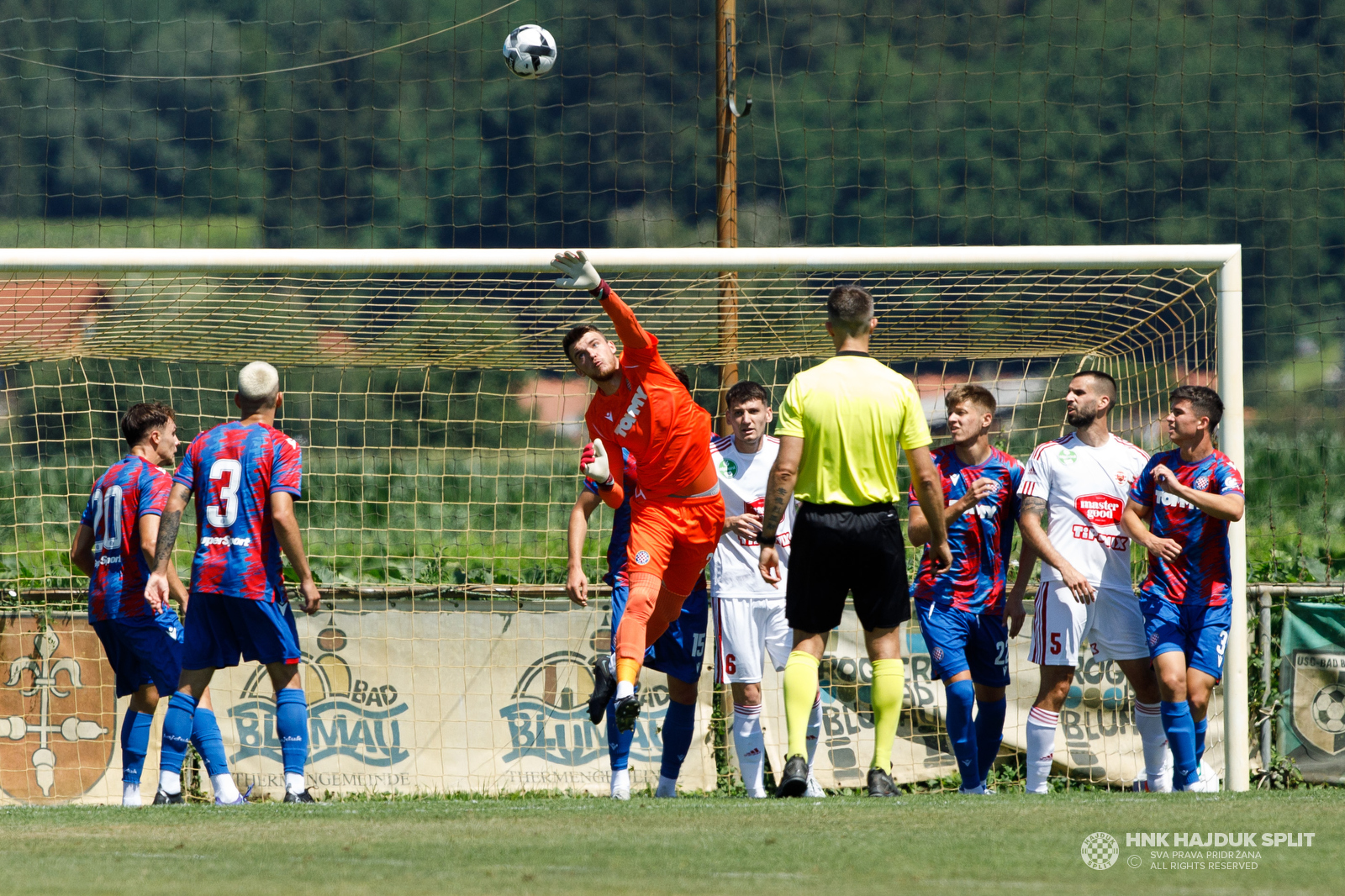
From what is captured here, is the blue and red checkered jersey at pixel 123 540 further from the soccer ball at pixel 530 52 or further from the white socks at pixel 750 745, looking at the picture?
the soccer ball at pixel 530 52

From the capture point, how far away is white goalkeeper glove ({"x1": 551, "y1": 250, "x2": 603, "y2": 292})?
5.31m

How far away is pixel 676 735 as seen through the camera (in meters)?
6.36

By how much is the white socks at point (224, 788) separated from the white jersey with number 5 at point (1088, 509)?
Answer: 4.03 m

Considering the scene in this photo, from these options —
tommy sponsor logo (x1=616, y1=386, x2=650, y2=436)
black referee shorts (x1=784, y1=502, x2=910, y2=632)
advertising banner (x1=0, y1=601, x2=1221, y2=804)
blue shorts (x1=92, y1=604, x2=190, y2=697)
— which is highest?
tommy sponsor logo (x1=616, y1=386, x2=650, y2=436)

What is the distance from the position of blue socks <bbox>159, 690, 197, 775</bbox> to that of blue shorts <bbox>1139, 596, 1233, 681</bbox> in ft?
14.7

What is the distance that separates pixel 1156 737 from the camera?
20.8 feet

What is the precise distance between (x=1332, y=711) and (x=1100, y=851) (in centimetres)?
516

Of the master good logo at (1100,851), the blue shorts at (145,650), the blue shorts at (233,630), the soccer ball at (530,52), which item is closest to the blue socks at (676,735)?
the blue shorts at (233,630)

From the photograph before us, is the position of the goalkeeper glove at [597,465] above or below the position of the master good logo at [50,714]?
above

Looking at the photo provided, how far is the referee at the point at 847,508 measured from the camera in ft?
16.8

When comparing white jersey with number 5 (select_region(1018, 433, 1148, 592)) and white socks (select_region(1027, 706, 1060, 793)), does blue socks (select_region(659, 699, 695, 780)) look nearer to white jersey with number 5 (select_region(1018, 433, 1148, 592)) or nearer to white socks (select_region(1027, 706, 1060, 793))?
white socks (select_region(1027, 706, 1060, 793))

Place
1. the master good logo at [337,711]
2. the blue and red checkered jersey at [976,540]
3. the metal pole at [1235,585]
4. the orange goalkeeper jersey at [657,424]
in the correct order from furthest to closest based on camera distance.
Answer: the master good logo at [337,711] → the metal pole at [1235,585] → the blue and red checkered jersey at [976,540] → the orange goalkeeper jersey at [657,424]

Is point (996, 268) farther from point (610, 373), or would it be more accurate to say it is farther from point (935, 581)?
point (610, 373)

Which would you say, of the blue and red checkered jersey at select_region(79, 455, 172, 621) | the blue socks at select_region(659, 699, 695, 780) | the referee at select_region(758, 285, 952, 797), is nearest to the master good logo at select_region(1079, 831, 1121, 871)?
the referee at select_region(758, 285, 952, 797)
